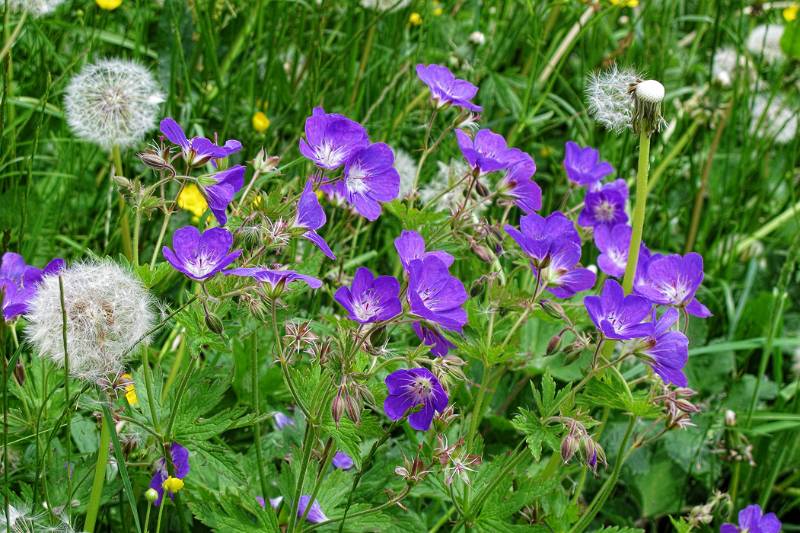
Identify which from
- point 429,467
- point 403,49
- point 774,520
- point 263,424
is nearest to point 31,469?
point 263,424

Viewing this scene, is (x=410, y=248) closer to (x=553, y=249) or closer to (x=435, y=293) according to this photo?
(x=435, y=293)

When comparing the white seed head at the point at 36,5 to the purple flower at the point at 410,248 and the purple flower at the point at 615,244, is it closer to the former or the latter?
the purple flower at the point at 410,248

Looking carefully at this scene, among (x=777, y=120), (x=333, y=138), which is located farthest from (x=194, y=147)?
(x=777, y=120)

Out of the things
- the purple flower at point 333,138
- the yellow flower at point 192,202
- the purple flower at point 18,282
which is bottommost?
the yellow flower at point 192,202

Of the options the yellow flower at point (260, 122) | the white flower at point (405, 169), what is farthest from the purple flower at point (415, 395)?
the yellow flower at point (260, 122)

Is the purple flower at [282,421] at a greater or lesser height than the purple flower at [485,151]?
lesser

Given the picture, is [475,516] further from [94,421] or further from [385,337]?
[94,421]
